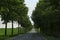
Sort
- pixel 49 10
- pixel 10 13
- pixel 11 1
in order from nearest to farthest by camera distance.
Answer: pixel 11 1 < pixel 49 10 < pixel 10 13

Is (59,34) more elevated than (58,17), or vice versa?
(58,17)

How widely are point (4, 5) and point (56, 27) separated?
574 inches

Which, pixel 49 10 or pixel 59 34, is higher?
pixel 49 10

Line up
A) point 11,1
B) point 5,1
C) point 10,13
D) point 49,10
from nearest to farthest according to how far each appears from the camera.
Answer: point 5,1 → point 11,1 → point 49,10 → point 10,13

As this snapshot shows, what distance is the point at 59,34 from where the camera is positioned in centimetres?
4122

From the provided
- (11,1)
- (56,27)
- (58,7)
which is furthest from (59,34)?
(11,1)

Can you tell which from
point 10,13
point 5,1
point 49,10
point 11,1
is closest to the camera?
point 5,1

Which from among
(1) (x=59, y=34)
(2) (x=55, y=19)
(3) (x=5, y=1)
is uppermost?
(3) (x=5, y=1)

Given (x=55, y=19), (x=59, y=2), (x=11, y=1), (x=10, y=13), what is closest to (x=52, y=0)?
(x=59, y=2)

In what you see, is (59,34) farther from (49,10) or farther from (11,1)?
(11,1)

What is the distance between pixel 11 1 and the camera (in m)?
33.8

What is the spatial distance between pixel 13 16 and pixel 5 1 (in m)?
12.0

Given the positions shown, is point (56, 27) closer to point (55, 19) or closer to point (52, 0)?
point (55, 19)

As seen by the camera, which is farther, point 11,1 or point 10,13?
point 10,13
